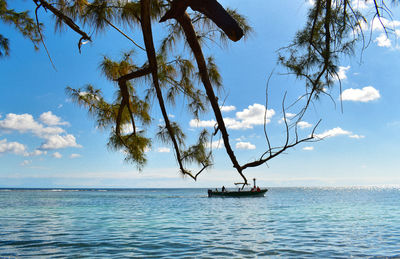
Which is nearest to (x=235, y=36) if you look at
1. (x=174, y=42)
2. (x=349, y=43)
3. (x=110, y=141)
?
(x=349, y=43)

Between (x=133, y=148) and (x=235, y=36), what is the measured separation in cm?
240

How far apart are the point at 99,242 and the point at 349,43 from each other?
716cm

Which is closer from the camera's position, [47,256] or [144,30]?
[144,30]

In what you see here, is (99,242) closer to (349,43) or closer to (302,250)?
(302,250)

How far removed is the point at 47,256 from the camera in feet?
20.0

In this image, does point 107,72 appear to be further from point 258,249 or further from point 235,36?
point 258,249

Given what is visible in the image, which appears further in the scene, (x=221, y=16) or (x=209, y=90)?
(x=209, y=90)

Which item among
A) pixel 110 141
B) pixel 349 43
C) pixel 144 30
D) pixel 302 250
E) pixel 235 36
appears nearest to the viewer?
pixel 235 36

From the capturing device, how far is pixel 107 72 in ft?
11.6

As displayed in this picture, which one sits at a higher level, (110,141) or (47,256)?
(110,141)

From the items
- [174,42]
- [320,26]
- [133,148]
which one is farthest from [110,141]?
[320,26]

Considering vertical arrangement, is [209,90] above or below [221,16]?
below

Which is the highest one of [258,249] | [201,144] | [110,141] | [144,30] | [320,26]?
[320,26]

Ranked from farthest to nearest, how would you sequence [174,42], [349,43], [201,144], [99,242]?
[99,242], [174,42], [201,144], [349,43]
